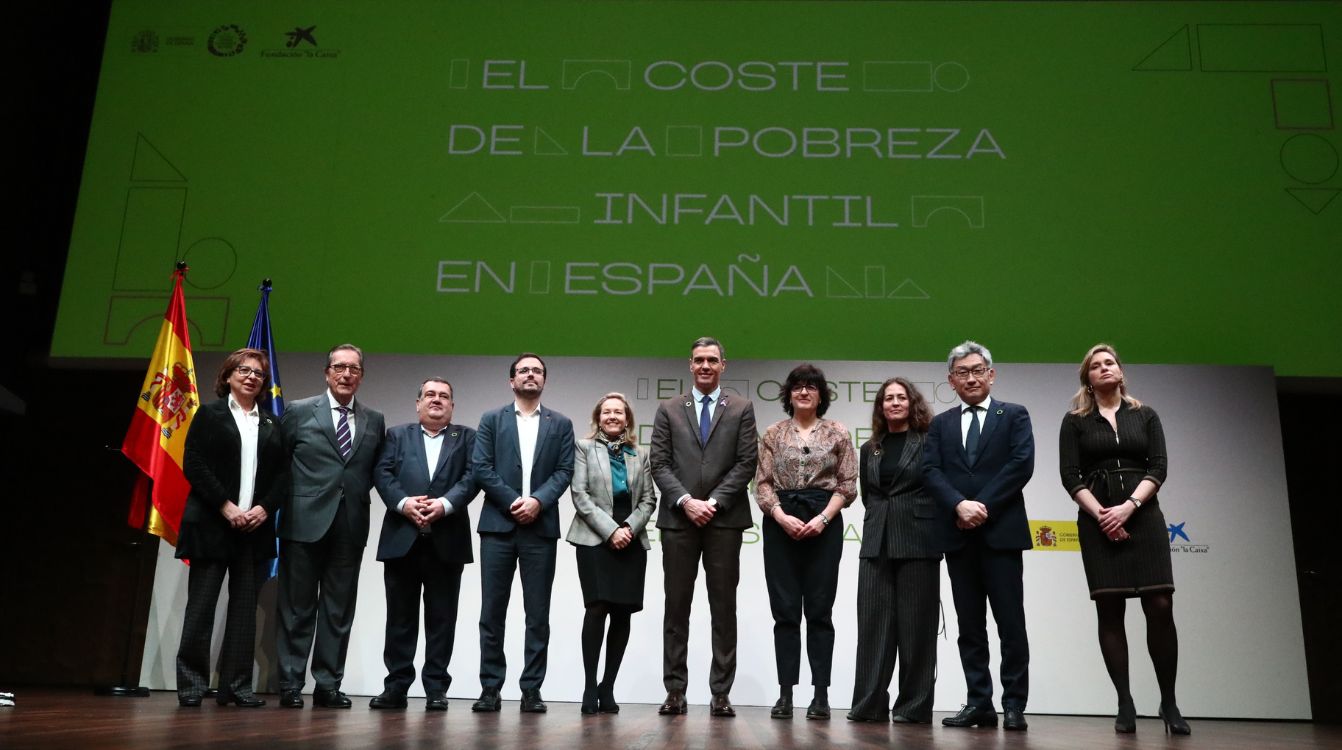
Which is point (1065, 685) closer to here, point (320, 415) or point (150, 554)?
point (320, 415)

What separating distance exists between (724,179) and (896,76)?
3.55ft

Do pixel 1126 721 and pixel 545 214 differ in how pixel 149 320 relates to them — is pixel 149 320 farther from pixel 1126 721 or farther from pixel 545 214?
pixel 1126 721

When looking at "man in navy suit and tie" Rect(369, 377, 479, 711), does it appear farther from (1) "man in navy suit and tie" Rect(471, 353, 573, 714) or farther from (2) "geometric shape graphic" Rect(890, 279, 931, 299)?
(2) "geometric shape graphic" Rect(890, 279, 931, 299)

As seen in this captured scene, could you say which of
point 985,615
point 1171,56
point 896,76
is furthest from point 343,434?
point 1171,56

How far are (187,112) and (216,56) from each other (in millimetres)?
358

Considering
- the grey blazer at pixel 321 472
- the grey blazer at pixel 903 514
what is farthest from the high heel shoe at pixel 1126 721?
the grey blazer at pixel 321 472

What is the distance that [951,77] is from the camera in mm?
5590

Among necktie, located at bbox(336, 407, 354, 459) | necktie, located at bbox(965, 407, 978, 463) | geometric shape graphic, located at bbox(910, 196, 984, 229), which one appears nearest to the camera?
necktie, located at bbox(965, 407, 978, 463)

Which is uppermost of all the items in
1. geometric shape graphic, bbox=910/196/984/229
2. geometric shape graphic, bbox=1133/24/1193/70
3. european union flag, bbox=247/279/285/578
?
geometric shape graphic, bbox=1133/24/1193/70

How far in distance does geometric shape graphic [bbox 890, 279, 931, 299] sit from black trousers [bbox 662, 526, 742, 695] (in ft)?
6.43

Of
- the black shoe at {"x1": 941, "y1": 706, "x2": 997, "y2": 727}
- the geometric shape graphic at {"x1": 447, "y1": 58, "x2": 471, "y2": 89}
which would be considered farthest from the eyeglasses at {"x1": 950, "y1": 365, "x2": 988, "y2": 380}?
the geometric shape graphic at {"x1": 447, "y1": 58, "x2": 471, "y2": 89}

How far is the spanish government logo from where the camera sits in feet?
18.8

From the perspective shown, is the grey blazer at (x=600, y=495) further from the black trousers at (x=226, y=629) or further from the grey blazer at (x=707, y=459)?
the black trousers at (x=226, y=629)

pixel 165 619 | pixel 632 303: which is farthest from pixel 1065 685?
pixel 165 619
